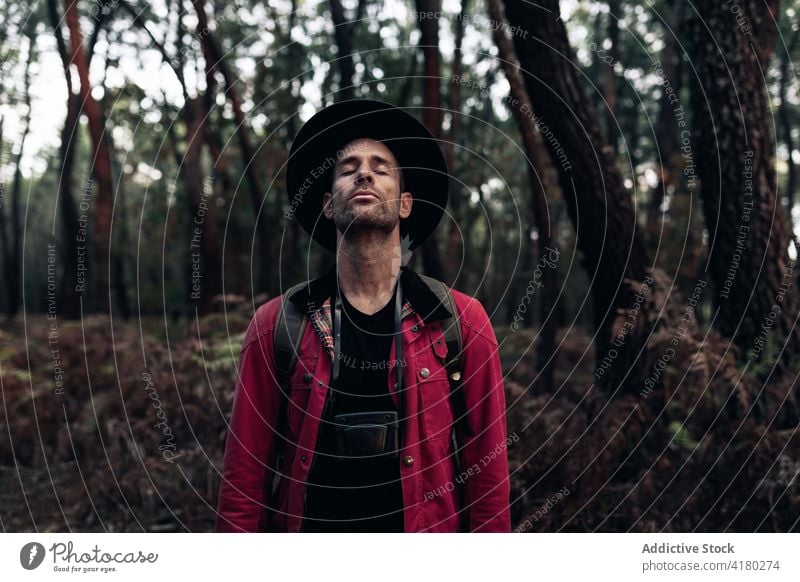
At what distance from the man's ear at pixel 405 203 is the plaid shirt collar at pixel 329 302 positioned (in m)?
0.29

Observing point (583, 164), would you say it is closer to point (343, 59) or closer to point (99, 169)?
point (343, 59)

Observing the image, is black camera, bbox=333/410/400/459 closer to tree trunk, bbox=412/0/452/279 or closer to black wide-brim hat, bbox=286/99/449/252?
black wide-brim hat, bbox=286/99/449/252

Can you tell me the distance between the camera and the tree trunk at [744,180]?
14.4 feet

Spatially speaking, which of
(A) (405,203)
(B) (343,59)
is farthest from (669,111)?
(A) (405,203)

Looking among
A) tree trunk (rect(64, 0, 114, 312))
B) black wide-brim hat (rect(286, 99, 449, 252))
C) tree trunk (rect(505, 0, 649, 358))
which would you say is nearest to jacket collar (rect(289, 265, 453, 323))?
black wide-brim hat (rect(286, 99, 449, 252))

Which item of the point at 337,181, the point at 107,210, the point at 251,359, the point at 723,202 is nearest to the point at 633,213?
the point at 723,202

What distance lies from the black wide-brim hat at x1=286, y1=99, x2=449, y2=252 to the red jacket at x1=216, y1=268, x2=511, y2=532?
354 millimetres

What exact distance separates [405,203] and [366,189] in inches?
9.1

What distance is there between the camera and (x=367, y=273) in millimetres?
2615

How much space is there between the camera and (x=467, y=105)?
51.6ft

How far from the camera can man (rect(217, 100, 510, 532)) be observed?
2473 mm
